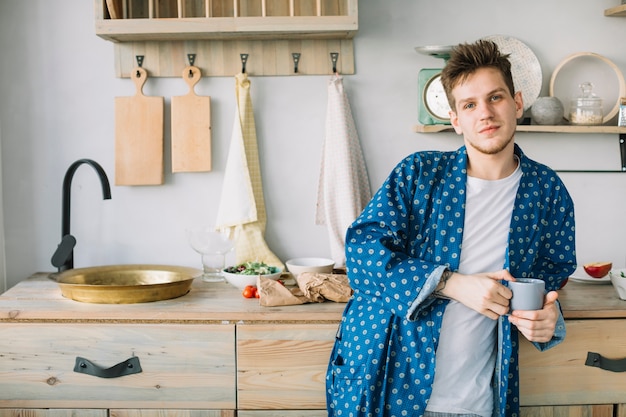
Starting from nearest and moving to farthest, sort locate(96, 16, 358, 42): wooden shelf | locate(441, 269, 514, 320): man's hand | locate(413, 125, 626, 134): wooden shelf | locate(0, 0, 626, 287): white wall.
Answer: locate(441, 269, 514, 320): man's hand → locate(96, 16, 358, 42): wooden shelf → locate(413, 125, 626, 134): wooden shelf → locate(0, 0, 626, 287): white wall

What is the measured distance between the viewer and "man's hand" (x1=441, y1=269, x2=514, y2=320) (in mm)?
1428

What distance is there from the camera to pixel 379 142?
2.39 metres

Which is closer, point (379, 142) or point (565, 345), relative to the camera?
point (565, 345)

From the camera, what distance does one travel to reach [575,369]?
1.86 meters

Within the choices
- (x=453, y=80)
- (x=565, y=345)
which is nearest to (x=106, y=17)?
(x=453, y=80)

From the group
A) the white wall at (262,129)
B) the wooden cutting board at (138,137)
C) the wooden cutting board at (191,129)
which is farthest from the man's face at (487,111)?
the wooden cutting board at (138,137)

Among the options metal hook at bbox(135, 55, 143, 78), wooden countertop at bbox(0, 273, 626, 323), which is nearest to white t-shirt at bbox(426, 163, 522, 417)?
wooden countertop at bbox(0, 273, 626, 323)

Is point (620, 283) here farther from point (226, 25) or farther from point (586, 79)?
point (226, 25)

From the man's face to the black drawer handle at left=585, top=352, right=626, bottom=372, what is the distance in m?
0.69

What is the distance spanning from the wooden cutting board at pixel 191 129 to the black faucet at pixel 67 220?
25 cm

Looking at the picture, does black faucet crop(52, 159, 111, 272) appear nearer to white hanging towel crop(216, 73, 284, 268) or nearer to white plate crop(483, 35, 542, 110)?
white hanging towel crop(216, 73, 284, 268)

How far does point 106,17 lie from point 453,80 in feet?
3.88

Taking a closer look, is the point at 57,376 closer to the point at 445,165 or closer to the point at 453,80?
the point at 445,165

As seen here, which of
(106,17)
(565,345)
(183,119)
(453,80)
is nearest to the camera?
(453,80)
